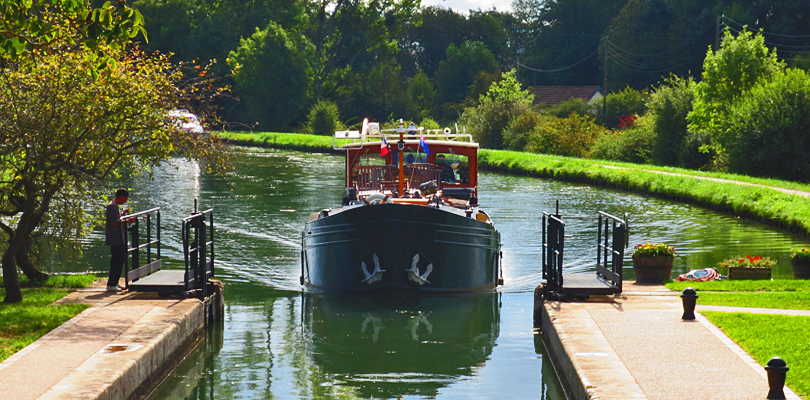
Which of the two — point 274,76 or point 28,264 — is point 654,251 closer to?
point 28,264

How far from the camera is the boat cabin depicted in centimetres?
1834

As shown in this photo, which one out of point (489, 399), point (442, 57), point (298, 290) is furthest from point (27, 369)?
point (442, 57)

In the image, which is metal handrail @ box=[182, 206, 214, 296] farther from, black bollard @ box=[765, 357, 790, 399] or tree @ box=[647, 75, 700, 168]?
tree @ box=[647, 75, 700, 168]

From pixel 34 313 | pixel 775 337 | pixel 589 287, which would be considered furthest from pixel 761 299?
pixel 34 313

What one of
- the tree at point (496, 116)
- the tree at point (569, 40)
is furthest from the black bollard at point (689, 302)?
the tree at point (569, 40)

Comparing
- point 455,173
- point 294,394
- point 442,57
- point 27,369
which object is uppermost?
point 442,57

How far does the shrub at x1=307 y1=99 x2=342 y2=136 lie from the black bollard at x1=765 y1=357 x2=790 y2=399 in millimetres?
67629

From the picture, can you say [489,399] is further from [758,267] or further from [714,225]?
[714,225]

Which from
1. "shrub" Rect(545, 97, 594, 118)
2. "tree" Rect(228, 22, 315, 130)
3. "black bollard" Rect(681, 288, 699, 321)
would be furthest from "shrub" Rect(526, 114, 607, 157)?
"black bollard" Rect(681, 288, 699, 321)

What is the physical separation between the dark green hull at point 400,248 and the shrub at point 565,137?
3609cm

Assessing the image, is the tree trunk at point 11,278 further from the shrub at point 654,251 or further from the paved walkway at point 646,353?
the shrub at point 654,251

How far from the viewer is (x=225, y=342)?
13.6m

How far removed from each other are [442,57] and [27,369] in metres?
88.5

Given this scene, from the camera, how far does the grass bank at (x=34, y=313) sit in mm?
10391
